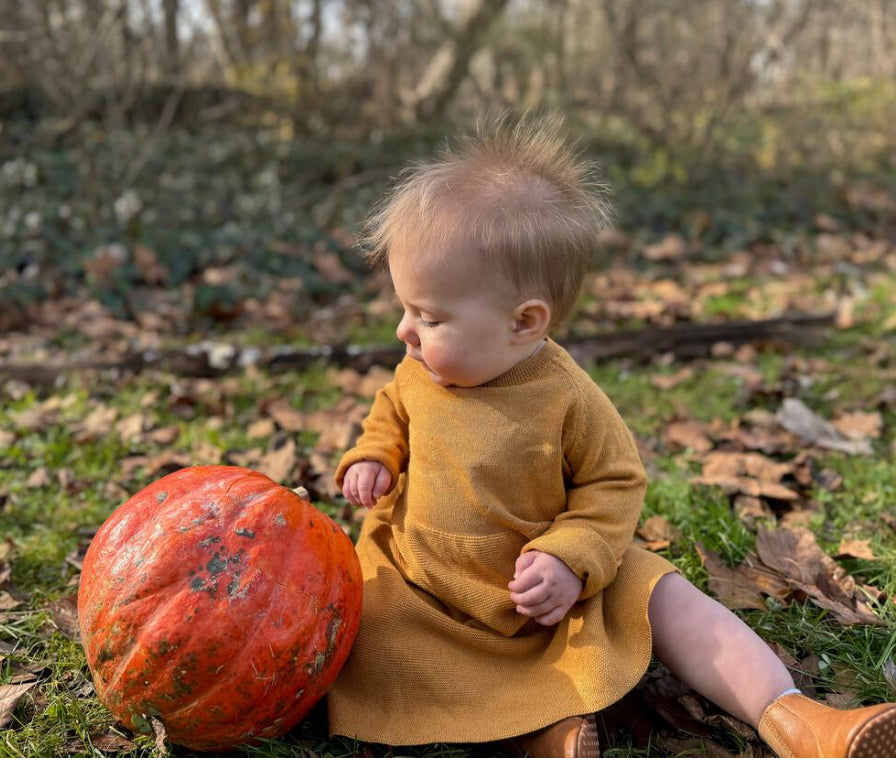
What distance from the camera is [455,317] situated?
2104 millimetres

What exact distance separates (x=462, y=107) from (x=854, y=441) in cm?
663

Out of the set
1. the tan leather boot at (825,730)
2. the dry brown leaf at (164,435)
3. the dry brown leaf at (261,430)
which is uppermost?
the tan leather boot at (825,730)

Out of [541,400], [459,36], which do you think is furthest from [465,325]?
[459,36]

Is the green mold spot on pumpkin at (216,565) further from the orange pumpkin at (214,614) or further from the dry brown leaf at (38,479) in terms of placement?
the dry brown leaf at (38,479)

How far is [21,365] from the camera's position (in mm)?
4477

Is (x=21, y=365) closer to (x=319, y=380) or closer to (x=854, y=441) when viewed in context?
(x=319, y=380)

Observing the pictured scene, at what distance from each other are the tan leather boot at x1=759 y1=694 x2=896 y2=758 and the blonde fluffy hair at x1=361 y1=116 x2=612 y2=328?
106 cm

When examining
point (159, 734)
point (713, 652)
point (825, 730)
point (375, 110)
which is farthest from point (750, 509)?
point (375, 110)

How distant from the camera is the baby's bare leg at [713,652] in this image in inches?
82.9

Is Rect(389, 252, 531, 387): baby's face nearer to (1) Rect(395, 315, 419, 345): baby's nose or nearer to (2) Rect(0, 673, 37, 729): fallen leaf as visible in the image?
(1) Rect(395, 315, 419, 345): baby's nose

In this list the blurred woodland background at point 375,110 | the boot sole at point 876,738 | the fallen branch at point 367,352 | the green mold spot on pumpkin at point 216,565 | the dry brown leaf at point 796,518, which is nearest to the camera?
the boot sole at point 876,738

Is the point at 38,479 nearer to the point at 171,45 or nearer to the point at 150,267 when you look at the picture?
the point at 150,267

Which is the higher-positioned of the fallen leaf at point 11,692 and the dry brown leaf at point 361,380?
the fallen leaf at point 11,692

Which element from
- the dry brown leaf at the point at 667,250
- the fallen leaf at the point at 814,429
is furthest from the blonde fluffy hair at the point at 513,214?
the dry brown leaf at the point at 667,250
